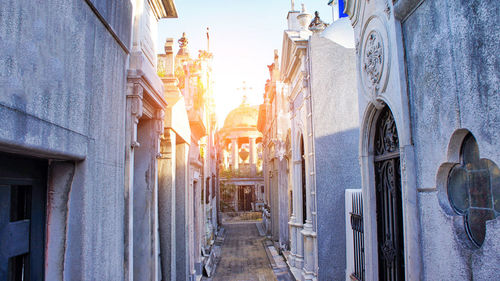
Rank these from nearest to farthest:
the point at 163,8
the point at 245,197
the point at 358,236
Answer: the point at 163,8
the point at 358,236
the point at 245,197

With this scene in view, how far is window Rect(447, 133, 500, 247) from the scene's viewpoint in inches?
102

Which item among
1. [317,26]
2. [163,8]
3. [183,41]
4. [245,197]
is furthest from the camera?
[245,197]

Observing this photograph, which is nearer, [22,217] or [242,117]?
[22,217]

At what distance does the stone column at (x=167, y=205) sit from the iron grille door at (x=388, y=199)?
12.2 feet

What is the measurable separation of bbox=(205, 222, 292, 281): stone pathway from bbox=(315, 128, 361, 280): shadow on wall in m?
3.24

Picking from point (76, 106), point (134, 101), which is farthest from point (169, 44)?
point (76, 106)

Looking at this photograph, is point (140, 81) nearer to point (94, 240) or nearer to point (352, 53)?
point (94, 240)

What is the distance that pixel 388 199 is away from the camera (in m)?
4.77

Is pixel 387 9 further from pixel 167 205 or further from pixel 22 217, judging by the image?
pixel 167 205

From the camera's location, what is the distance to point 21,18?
7.66 feet

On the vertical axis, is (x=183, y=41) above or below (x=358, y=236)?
above

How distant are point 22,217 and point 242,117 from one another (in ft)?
108

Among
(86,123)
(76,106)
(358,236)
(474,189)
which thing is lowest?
(358,236)

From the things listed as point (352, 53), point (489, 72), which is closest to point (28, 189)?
point (489, 72)
